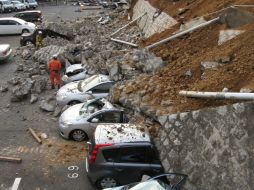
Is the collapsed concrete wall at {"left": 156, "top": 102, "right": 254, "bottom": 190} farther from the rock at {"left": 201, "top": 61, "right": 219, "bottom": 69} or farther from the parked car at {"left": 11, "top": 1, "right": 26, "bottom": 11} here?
the parked car at {"left": 11, "top": 1, "right": 26, "bottom": 11}

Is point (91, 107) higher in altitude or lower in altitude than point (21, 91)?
higher

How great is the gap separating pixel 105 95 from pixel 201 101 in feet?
18.9

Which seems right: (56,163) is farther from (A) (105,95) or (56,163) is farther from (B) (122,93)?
(A) (105,95)

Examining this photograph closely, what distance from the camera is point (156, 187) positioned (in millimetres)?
10172

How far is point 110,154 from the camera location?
39.6ft

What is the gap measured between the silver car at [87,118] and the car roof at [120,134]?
6.08ft

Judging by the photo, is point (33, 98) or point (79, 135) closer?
point (79, 135)

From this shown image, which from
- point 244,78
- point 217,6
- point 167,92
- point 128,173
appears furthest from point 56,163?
point 217,6

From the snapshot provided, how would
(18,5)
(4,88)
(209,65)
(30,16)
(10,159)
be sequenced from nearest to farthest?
(10,159) < (209,65) < (4,88) < (30,16) < (18,5)

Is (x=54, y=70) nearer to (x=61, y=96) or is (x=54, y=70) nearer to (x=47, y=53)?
(x=61, y=96)

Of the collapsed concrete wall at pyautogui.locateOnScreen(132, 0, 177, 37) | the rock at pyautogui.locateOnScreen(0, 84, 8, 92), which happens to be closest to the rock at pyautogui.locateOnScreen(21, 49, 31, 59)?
the rock at pyautogui.locateOnScreen(0, 84, 8, 92)

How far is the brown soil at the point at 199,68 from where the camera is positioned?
42.6 feet

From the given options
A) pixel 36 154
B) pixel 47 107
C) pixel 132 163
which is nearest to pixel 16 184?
pixel 36 154

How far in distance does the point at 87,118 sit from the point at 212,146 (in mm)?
5399
